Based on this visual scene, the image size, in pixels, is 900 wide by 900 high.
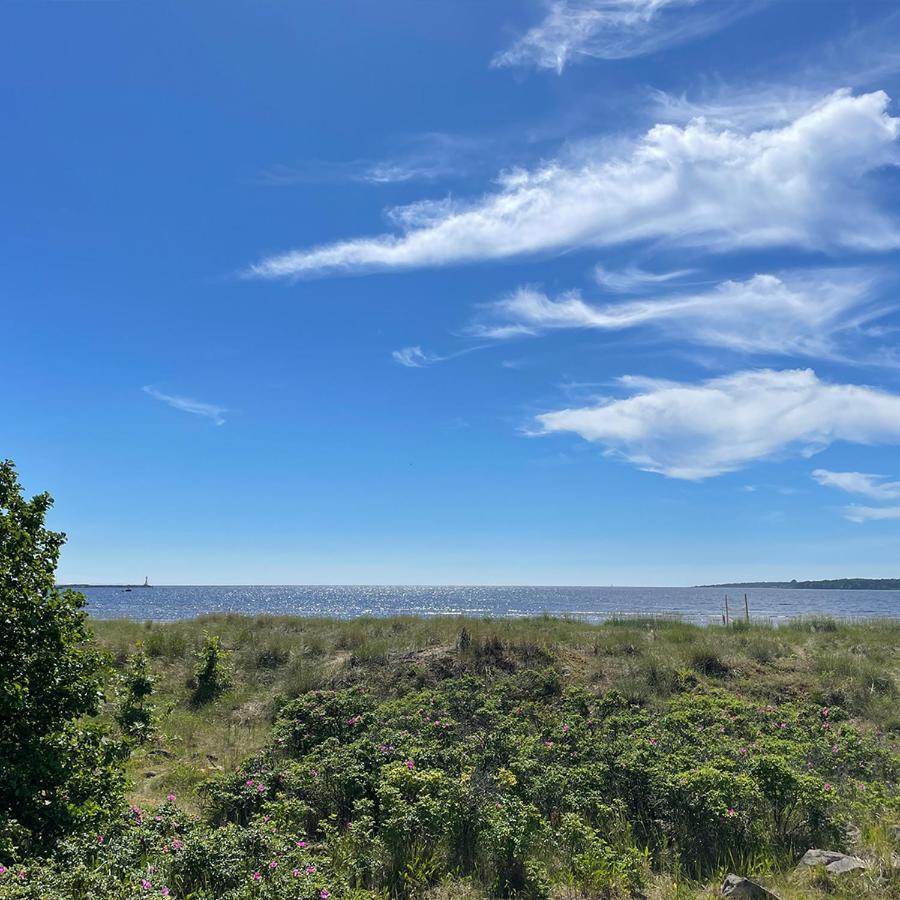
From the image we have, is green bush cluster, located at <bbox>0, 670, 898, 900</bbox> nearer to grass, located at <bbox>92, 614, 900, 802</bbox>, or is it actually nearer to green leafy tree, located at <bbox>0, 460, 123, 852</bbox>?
green leafy tree, located at <bbox>0, 460, 123, 852</bbox>

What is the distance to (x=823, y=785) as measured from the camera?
265 inches

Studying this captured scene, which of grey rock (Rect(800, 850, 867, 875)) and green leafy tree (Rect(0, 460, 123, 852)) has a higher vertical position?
green leafy tree (Rect(0, 460, 123, 852))

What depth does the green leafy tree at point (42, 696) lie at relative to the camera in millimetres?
5281

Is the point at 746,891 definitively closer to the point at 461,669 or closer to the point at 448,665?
the point at 461,669

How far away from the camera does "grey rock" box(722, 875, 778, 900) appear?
17.1 feet

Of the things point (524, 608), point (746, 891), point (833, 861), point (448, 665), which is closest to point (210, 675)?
point (448, 665)

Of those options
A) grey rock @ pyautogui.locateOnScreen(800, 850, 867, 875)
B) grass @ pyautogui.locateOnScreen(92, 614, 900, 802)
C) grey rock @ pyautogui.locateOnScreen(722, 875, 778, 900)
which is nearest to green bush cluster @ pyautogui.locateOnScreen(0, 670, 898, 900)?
grey rock @ pyautogui.locateOnScreen(800, 850, 867, 875)

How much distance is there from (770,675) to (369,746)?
34.5 feet

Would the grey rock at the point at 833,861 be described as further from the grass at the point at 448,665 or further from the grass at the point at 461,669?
the grass at the point at 448,665

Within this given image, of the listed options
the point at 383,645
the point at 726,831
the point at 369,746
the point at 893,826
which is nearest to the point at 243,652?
the point at 383,645

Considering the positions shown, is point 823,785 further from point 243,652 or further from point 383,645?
point 243,652

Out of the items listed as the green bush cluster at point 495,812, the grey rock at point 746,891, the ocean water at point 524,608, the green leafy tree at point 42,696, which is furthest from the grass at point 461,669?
the ocean water at point 524,608

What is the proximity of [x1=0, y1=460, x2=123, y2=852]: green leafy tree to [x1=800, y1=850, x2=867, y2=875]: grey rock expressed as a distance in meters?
6.35

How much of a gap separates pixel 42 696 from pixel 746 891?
6.12 metres
